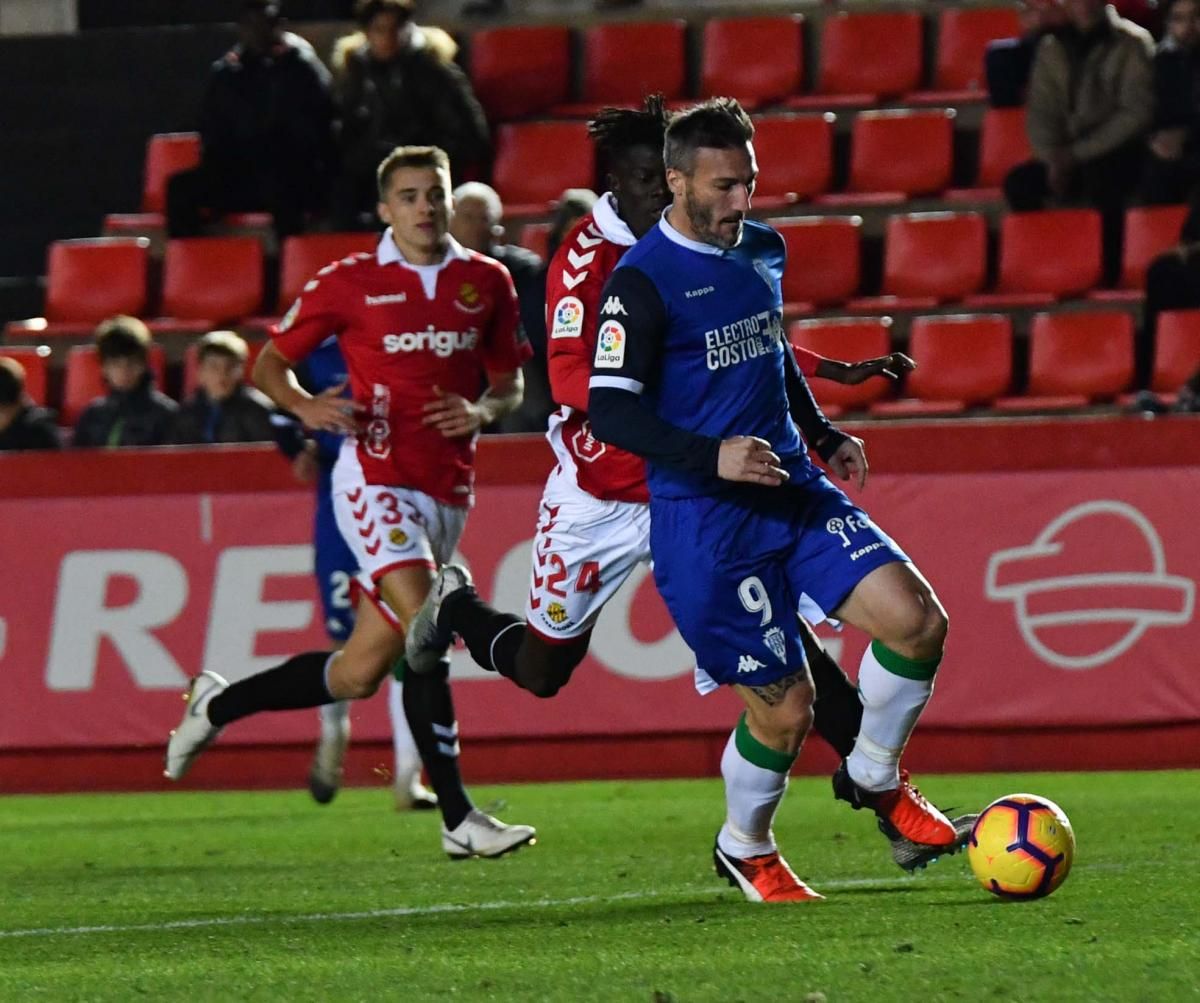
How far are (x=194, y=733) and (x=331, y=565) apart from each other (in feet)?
4.80

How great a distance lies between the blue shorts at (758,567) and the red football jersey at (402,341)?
2333mm

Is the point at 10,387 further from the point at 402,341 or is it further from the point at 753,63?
the point at 753,63

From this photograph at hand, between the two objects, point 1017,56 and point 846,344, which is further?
point 1017,56

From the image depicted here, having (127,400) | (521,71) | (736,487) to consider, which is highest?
(521,71)

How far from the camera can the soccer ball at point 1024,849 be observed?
20.2ft

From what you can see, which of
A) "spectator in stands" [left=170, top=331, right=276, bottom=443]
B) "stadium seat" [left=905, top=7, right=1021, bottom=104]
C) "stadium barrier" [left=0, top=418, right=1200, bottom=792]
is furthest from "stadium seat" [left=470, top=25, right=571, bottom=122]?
"stadium barrier" [left=0, top=418, right=1200, bottom=792]

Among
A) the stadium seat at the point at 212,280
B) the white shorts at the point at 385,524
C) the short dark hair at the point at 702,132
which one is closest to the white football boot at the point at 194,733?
the white shorts at the point at 385,524

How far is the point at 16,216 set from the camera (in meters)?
17.5

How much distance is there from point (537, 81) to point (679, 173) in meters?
10.3

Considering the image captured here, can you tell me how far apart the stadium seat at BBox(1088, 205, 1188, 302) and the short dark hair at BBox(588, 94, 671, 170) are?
24.0ft

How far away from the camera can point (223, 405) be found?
12.6m

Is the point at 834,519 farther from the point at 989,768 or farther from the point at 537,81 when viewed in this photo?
the point at 537,81

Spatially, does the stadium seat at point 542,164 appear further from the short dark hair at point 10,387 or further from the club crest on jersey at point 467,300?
the club crest on jersey at point 467,300

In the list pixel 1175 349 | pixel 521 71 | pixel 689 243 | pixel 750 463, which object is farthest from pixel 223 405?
pixel 750 463
